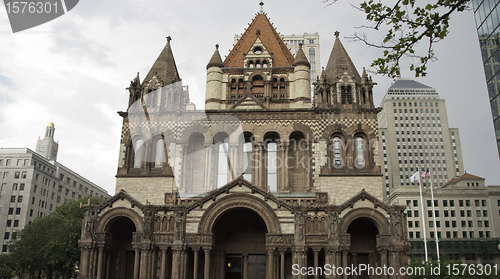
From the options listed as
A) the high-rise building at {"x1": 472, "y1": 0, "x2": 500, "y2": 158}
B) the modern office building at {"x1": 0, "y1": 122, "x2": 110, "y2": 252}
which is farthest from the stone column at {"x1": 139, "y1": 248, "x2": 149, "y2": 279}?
the modern office building at {"x1": 0, "y1": 122, "x2": 110, "y2": 252}

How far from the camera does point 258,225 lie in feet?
101

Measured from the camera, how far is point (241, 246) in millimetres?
31141

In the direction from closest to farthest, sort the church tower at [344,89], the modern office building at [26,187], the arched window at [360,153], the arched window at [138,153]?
1. the arched window at [360,153]
2. the arched window at [138,153]
3. the church tower at [344,89]
4. the modern office building at [26,187]

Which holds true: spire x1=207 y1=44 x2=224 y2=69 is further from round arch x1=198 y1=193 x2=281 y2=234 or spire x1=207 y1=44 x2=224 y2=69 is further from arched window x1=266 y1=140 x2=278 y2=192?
round arch x1=198 y1=193 x2=281 y2=234

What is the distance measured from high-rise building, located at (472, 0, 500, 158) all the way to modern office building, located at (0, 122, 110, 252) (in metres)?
65.5

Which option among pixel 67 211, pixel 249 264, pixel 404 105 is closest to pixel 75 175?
pixel 67 211

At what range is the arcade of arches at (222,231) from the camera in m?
27.0

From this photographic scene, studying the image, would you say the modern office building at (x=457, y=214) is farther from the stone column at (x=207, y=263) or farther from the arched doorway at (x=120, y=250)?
the stone column at (x=207, y=263)

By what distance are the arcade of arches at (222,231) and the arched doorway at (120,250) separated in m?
0.17

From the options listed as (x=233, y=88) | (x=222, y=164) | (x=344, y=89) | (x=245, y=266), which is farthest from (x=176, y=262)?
(x=233, y=88)

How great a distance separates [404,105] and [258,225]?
11093cm

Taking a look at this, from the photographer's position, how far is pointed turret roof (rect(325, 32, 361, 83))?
3662 cm

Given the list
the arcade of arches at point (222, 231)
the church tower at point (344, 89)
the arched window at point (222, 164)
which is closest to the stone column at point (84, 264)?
the arcade of arches at point (222, 231)

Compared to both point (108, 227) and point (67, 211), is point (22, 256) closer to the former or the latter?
point (67, 211)
